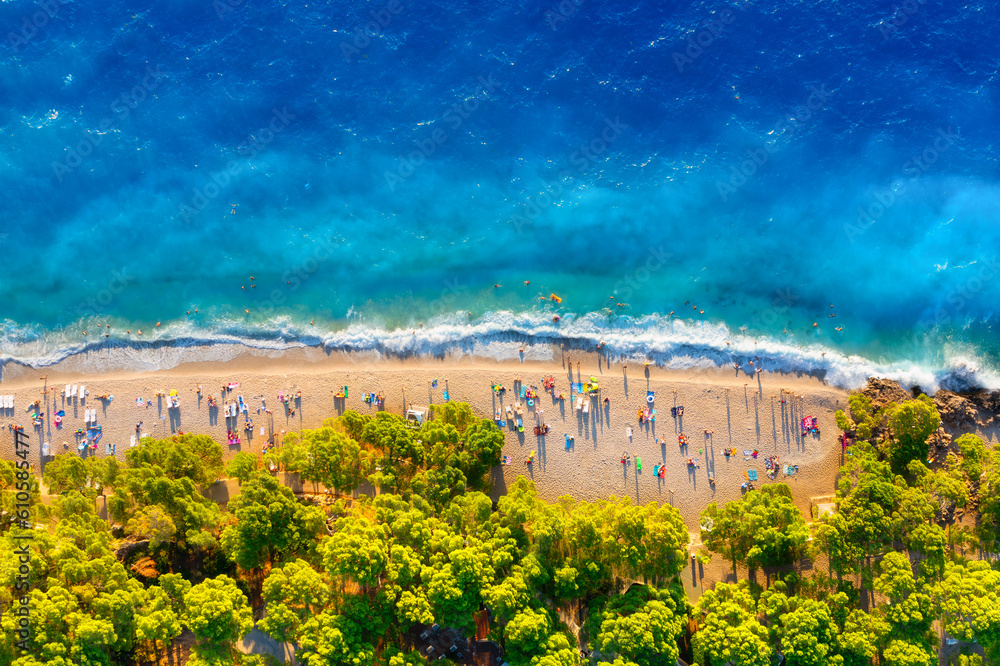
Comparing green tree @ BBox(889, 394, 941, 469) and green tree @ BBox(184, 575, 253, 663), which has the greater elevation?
green tree @ BBox(889, 394, 941, 469)

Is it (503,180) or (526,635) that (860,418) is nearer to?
(526,635)

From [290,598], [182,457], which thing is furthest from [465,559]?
[182,457]

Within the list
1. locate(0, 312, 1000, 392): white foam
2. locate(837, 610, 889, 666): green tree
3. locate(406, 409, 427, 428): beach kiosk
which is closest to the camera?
locate(837, 610, 889, 666): green tree

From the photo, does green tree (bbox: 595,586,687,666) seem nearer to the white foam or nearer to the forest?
the forest

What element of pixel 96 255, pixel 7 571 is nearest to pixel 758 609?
pixel 7 571

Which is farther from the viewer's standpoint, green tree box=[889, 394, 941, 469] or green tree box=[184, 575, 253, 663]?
green tree box=[889, 394, 941, 469]

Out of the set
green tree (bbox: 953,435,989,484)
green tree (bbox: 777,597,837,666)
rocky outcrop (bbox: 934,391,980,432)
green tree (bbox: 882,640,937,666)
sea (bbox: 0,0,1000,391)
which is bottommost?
green tree (bbox: 882,640,937,666)

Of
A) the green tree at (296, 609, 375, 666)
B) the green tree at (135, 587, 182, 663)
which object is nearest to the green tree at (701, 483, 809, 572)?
the green tree at (296, 609, 375, 666)
